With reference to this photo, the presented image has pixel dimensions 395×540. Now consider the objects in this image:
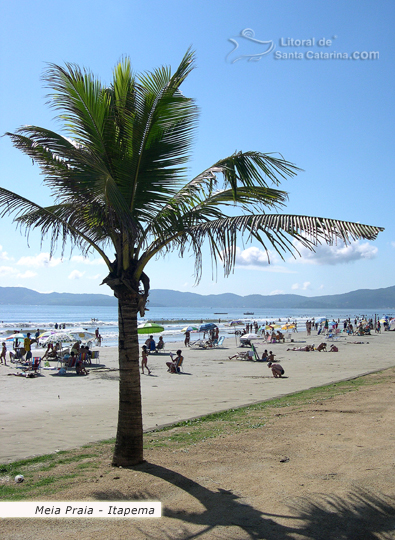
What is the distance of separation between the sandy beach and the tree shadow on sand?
12.2 feet

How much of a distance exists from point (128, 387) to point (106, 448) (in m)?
1.84

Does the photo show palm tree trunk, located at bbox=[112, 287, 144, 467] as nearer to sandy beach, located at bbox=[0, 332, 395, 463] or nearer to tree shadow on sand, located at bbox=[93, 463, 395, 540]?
tree shadow on sand, located at bbox=[93, 463, 395, 540]

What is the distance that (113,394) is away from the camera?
1284cm

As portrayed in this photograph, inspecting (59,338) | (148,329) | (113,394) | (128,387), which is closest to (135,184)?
(128,387)

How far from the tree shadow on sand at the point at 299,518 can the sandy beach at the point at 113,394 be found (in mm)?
3724

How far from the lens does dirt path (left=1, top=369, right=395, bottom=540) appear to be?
374 centimetres

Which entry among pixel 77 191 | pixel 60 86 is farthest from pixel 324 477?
pixel 60 86

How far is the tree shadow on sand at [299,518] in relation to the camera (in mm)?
3627

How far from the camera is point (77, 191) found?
225 inches

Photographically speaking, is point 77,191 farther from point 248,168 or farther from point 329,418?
point 329,418

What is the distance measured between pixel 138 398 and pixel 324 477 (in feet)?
8.27

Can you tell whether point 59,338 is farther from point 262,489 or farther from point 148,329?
point 262,489

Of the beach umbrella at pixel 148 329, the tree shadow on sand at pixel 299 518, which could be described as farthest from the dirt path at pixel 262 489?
the beach umbrella at pixel 148 329

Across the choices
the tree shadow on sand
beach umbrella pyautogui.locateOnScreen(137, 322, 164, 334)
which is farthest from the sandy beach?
beach umbrella pyautogui.locateOnScreen(137, 322, 164, 334)
